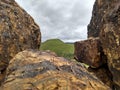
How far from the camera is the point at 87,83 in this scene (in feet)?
57.2

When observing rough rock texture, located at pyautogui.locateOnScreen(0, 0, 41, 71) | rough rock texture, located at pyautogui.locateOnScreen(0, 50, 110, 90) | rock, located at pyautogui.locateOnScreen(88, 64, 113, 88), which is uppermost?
rough rock texture, located at pyautogui.locateOnScreen(0, 0, 41, 71)

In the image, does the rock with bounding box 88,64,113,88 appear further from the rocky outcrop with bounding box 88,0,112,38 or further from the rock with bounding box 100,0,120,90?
the rocky outcrop with bounding box 88,0,112,38

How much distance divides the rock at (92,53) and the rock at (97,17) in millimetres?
3237

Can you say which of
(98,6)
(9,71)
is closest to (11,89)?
(9,71)

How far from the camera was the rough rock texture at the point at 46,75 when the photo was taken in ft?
53.3

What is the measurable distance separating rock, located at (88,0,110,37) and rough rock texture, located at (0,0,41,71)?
8.75 m

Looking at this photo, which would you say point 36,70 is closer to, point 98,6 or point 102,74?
point 102,74

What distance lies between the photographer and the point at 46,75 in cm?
1728

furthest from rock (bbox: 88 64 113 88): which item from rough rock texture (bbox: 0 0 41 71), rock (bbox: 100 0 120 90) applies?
rough rock texture (bbox: 0 0 41 71)

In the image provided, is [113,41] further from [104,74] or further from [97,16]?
[97,16]

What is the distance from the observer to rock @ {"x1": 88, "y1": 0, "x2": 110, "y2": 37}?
116 ft

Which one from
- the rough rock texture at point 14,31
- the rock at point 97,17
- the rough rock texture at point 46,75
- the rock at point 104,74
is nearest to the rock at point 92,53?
the rock at point 104,74

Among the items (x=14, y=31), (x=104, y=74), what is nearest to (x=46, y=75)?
(x=14, y=31)

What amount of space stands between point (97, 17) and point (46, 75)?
22.3m
